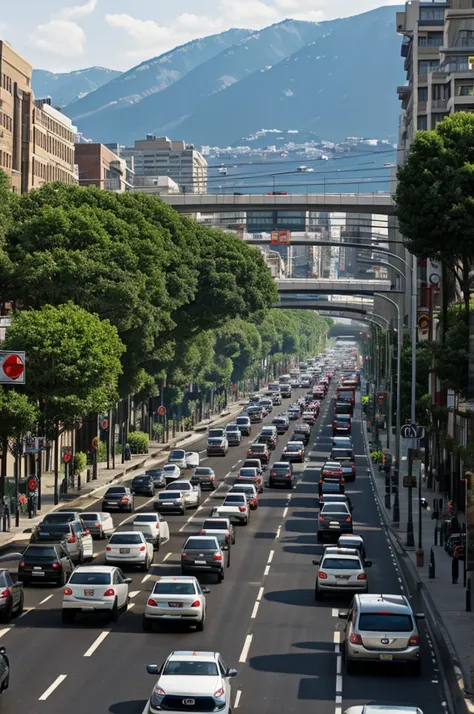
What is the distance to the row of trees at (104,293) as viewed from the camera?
66438 millimetres

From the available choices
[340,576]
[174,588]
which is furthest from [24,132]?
[174,588]

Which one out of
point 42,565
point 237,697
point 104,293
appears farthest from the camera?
point 104,293

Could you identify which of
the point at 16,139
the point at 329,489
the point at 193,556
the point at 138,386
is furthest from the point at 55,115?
the point at 193,556

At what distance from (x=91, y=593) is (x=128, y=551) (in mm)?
10947

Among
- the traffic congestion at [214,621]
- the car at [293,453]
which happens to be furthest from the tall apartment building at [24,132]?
the traffic congestion at [214,621]

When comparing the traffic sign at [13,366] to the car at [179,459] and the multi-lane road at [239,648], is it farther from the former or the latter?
the car at [179,459]

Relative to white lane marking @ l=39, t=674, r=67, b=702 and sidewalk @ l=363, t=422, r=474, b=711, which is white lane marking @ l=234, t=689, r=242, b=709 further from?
sidewalk @ l=363, t=422, r=474, b=711

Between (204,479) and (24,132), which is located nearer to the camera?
(204,479)

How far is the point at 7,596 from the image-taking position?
1423 inches

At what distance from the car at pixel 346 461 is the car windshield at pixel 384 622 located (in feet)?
197

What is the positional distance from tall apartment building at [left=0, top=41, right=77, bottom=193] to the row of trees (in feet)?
106

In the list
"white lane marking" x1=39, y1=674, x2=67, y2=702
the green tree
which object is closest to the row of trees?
the green tree

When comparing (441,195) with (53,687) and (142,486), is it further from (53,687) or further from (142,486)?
(53,687)

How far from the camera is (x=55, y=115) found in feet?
592
